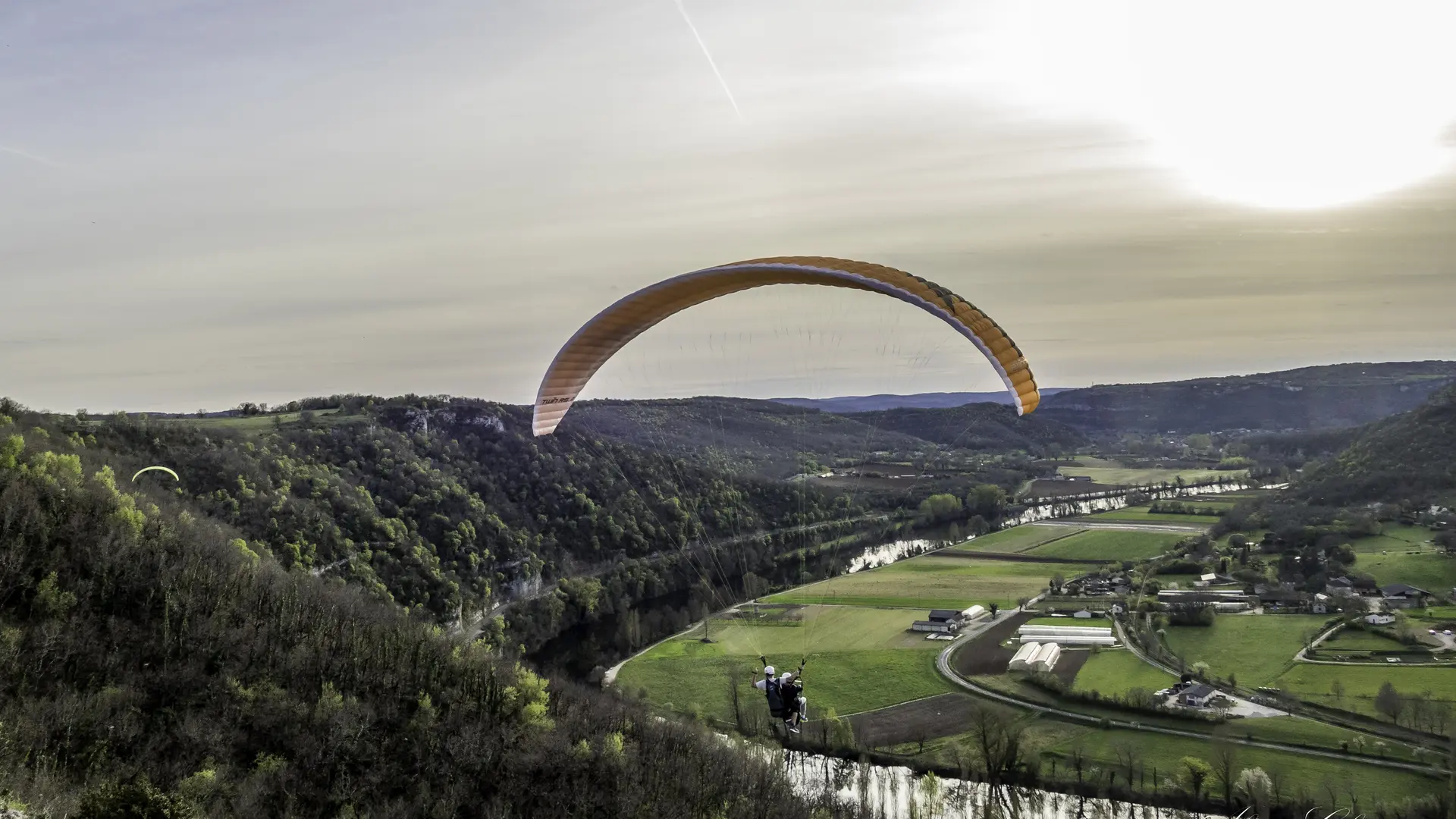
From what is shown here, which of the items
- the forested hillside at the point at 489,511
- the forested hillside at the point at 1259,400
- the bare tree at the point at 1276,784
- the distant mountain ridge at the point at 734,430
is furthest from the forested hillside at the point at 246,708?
the forested hillside at the point at 1259,400

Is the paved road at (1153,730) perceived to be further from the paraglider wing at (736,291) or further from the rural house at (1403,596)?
the paraglider wing at (736,291)

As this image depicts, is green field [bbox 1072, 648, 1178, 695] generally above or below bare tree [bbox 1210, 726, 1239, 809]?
above

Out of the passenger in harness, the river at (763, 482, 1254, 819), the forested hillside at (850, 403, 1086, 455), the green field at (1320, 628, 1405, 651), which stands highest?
the forested hillside at (850, 403, 1086, 455)

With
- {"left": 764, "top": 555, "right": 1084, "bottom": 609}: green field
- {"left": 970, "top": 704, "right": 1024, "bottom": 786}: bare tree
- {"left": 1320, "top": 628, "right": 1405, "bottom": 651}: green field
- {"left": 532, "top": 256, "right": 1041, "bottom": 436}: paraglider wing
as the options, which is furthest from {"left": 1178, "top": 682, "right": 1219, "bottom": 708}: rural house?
{"left": 532, "top": 256, "right": 1041, "bottom": 436}: paraglider wing

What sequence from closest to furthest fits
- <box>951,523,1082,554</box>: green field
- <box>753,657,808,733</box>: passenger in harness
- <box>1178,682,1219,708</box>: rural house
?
<box>753,657,808,733</box>: passenger in harness
<box>1178,682,1219,708</box>: rural house
<box>951,523,1082,554</box>: green field

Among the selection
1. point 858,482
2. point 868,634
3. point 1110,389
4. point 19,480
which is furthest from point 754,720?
point 1110,389

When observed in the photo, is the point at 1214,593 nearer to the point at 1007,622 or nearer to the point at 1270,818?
the point at 1007,622

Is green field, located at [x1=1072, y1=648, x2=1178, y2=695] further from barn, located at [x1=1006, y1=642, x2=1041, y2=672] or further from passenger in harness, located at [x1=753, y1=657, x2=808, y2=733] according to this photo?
passenger in harness, located at [x1=753, y1=657, x2=808, y2=733]

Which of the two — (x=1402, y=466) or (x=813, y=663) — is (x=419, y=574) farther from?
(x=1402, y=466)
